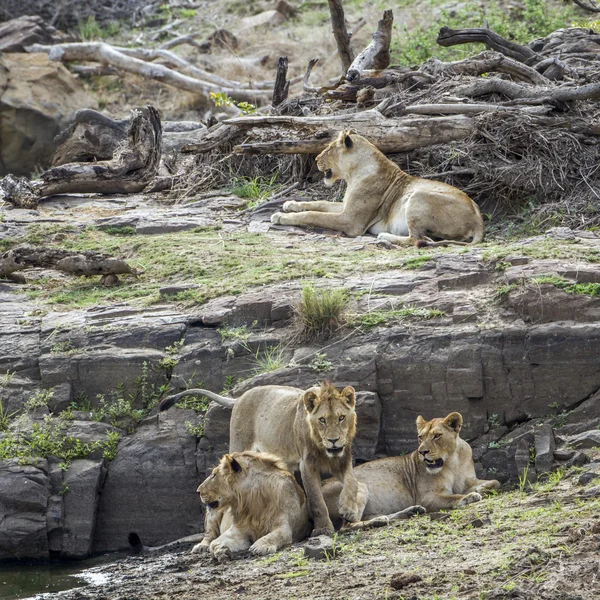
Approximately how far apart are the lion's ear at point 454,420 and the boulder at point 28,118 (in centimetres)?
1590

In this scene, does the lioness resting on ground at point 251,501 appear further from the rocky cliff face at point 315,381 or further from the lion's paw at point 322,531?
the rocky cliff face at point 315,381

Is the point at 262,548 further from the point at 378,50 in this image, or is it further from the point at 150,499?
the point at 378,50

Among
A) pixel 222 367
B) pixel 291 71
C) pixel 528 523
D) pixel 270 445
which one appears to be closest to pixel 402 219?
pixel 222 367

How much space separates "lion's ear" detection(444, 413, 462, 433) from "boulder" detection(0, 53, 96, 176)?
15.9m

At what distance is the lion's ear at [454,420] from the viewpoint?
8.83 m

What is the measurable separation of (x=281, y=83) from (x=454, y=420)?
8.60 m

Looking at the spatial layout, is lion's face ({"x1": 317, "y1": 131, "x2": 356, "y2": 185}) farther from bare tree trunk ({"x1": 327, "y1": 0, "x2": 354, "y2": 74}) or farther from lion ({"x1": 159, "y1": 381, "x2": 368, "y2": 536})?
lion ({"x1": 159, "y1": 381, "x2": 368, "y2": 536})

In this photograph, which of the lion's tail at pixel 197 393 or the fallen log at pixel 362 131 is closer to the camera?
the lion's tail at pixel 197 393

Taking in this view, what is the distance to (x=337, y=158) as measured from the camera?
1366 cm

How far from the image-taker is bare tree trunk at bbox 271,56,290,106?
53.2 feet

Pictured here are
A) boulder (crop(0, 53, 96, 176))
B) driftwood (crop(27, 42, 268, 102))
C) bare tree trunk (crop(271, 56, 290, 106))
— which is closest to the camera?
bare tree trunk (crop(271, 56, 290, 106))

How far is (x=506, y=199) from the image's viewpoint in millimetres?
13273

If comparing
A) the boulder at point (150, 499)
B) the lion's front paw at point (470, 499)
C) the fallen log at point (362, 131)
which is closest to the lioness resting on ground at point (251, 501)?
the boulder at point (150, 499)

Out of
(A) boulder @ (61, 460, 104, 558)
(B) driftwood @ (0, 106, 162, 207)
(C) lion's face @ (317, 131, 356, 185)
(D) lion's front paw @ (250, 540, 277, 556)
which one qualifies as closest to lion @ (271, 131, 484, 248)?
(C) lion's face @ (317, 131, 356, 185)
